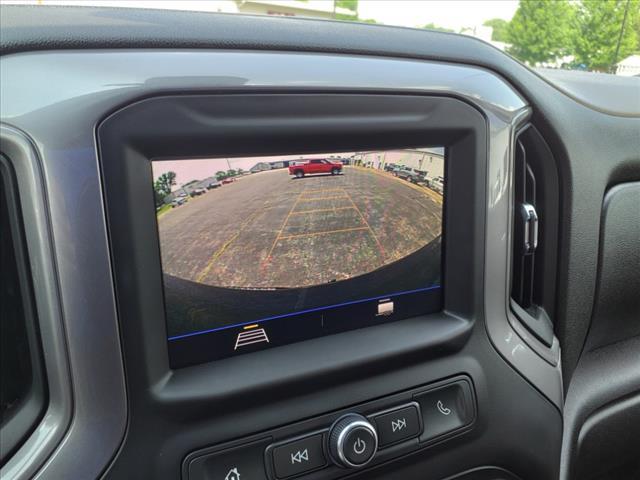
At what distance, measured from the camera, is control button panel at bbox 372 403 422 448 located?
1.18 m

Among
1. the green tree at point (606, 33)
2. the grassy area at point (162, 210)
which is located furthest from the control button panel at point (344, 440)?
the green tree at point (606, 33)

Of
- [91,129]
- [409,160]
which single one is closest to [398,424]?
[409,160]

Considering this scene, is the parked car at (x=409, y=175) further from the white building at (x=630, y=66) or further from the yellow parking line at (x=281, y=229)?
the white building at (x=630, y=66)

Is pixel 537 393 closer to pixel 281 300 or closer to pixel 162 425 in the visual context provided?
pixel 281 300

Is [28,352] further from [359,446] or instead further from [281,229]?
[359,446]

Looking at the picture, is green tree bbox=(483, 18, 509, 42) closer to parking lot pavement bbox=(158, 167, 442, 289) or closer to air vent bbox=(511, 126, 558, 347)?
air vent bbox=(511, 126, 558, 347)

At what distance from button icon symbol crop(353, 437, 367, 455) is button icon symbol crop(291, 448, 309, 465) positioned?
103 mm

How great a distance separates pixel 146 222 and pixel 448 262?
73 centimetres

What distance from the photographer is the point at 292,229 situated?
1.09 metres

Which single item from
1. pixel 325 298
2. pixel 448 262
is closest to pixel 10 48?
pixel 325 298

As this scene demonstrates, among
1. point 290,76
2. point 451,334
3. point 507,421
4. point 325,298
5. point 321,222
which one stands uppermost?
point 290,76

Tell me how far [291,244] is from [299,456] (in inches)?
17.6

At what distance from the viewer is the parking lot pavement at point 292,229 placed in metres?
1.00

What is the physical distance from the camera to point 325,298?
1.15 meters
